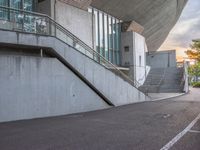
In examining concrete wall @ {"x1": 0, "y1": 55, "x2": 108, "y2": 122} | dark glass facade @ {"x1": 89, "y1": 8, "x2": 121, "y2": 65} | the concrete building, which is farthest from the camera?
dark glass facade @ {"x1": 89, "y1": 8, "x2": 121, "y2": 65}

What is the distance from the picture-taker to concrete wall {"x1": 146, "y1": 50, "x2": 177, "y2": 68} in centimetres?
4425

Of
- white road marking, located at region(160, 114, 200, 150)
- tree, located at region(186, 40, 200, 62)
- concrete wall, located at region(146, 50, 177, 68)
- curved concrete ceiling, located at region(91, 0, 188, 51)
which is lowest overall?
white road marking, located at region(160, 114, 200, 150)

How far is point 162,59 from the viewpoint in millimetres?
45250

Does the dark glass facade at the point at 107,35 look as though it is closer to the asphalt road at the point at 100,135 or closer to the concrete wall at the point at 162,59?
the concrete wall at the point at 162,59

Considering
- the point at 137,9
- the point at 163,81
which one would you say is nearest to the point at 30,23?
the point at 137,9

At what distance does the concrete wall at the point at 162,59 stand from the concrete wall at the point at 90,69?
25728mm

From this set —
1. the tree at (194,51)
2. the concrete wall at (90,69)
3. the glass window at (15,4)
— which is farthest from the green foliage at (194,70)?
the glass window at (15,4)

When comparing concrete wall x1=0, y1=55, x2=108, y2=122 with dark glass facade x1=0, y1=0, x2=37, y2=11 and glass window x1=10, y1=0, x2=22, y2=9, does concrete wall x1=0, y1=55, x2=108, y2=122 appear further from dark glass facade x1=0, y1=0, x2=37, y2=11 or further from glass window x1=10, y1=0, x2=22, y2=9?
glass window x1=10, y1=0, x2=22, y2=9

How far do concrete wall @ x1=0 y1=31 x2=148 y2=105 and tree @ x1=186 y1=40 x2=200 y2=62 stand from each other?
35.2 meters

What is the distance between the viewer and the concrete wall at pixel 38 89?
37.4 feet

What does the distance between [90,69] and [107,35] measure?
14087 mm

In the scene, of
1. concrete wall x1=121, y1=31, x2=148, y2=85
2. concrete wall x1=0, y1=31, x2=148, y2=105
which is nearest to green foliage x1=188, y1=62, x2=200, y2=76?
concrete wall x1=121, y1=31, x2=148, y2=85

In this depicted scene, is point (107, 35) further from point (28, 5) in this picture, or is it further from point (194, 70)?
point (194, 70)

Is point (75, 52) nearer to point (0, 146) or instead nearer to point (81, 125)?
point (81, 125)
